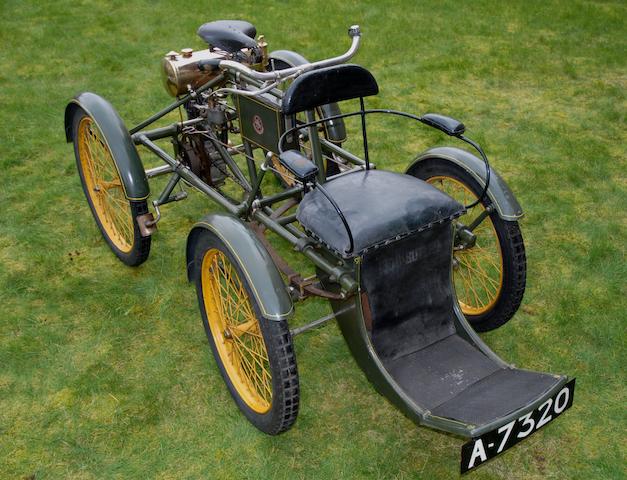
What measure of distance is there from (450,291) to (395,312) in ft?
1.09

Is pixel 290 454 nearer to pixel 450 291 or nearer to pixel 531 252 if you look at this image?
pixel 450 291

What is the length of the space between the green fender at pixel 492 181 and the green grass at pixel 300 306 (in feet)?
2.86

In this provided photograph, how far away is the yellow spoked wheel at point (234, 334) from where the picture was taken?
130 inches

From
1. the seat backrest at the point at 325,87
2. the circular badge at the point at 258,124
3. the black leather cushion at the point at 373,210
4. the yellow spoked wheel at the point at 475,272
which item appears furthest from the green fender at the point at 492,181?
the circular badge at the point at 258,124

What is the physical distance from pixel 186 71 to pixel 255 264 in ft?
5.97

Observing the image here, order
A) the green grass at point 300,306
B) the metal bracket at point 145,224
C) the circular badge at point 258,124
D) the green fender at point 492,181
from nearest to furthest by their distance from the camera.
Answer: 1. the green grass at point 300,306
2. the green fender at point 492,181
3. the circular badge at point 258,124
4. the metal bracket at point 145,224

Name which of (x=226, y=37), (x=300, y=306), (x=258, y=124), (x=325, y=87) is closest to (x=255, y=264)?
(x=325, y=87)

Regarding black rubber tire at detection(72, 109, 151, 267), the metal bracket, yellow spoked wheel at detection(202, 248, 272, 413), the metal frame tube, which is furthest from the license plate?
black rubber tire at detection(72, 109, 151, 267)

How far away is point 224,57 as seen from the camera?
167 inches

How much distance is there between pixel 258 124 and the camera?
382 cm

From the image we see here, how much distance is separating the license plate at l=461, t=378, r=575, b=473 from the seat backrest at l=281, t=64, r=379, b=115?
66.8 inches

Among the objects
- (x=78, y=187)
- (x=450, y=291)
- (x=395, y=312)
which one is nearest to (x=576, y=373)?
(x=450, y=291)

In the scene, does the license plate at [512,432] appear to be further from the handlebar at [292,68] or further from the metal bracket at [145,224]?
the metal bracket at [145,224]

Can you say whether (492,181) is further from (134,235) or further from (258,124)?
(134,235)
